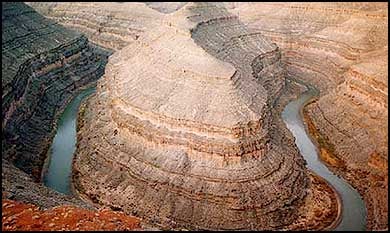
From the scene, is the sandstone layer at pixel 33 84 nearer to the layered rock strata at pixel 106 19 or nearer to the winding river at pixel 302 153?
the winding river at pixel 302 153

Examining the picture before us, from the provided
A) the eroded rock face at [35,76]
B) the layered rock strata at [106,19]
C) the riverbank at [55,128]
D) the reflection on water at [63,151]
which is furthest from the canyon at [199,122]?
the layered rock strata at [106,19]

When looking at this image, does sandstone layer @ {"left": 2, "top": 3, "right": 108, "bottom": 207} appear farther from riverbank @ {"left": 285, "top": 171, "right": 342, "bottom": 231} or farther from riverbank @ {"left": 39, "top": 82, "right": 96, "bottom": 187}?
riverbank @ {"left": 285, "top": 171, "right": 342, "bottom": 231}

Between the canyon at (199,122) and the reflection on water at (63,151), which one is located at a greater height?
the canyon at (199,122)

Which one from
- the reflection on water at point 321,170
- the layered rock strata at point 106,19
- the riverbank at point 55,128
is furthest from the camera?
the layered rock strata at point 106,19

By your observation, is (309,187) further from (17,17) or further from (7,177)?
(17,17)

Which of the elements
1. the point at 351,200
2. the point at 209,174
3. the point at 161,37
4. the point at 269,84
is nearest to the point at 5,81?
the point at 161,37

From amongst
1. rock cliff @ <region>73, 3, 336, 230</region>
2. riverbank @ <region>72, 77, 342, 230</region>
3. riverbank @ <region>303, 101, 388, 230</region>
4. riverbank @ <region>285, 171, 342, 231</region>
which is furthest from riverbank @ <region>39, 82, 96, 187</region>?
riverbank @ <region>303, 101, 388, 230</region>

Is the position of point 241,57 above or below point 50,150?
above
